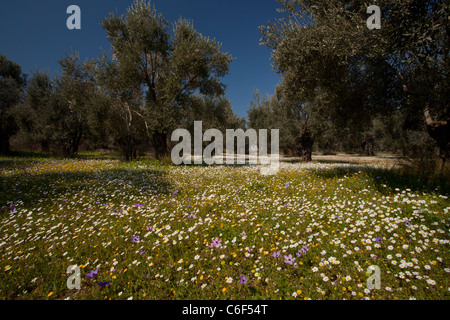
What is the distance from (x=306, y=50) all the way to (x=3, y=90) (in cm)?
3513

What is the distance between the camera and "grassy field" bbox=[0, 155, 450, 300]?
322 centimetres

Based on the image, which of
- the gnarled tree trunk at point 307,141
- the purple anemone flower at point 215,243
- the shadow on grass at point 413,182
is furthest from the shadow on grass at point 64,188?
the gnarled tree trunk at point 307,141

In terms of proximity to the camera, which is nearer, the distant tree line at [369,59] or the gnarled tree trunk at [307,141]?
the distant tree line at [369,59]

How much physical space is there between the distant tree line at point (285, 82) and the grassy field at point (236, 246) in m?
4.81

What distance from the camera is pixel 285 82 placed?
12805mm

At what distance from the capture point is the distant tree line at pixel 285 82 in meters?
7.16

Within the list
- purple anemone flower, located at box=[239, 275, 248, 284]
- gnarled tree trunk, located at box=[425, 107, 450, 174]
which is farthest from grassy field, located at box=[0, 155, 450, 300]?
gnarled tree trunk, located at box=[425, 107, 450, 174]

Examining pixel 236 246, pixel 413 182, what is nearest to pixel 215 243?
pixel 236 246

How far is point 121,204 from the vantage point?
7.12 metres

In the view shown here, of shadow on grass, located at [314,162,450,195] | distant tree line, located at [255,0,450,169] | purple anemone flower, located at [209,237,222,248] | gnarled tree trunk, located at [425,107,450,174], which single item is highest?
distant tree line, located at [255,0,450,169]

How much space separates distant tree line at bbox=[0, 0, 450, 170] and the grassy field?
4.81 metres

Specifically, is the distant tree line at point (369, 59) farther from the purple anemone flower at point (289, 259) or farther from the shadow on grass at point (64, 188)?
the shadow on grass at point (64, 188)

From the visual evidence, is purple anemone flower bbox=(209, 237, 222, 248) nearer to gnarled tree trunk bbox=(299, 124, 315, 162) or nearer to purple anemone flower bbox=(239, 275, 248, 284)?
purple anemone flower bbox=(239, 275, 248, 284)

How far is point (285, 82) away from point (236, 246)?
1159 cm
